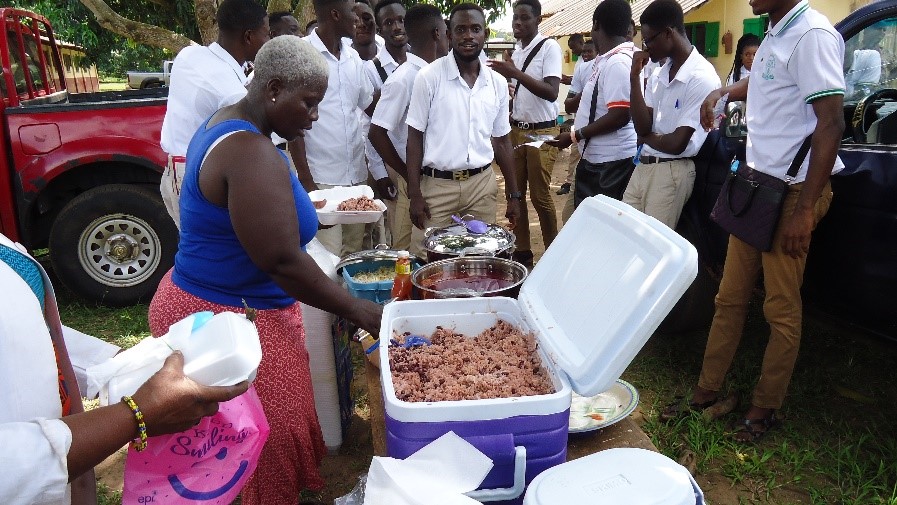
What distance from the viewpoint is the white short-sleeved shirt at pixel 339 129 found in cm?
405

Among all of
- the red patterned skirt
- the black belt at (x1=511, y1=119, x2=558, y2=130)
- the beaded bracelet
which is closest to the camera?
the beaded bracelet

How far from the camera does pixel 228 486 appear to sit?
1514 millimetres

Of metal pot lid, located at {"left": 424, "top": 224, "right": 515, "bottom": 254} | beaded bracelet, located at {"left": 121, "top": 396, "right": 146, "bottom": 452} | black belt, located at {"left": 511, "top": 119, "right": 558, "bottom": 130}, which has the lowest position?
black belt, located at {"left": 511, "top": 119, "right": 558, "bottom": 130}

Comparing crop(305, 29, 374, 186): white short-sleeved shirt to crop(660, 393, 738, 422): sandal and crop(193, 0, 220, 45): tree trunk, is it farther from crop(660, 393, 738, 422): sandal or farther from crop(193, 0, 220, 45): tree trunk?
crop(193, 0, 220, 45): tree trunk

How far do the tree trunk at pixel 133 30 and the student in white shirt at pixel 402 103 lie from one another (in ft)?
16.5

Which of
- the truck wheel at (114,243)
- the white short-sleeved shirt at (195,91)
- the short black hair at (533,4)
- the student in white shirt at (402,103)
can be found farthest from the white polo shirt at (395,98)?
the short black hair at (533,4)

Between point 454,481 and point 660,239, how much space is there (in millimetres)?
698

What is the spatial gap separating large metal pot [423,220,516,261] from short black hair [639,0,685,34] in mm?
1560

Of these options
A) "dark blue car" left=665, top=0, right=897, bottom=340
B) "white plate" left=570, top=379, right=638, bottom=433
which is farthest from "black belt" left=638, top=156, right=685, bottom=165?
"white plate" left=570, top=379, right=638, bottom=433

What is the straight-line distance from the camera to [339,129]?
4074mm

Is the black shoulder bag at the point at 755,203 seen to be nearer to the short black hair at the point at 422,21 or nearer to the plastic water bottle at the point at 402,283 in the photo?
the plastic water bottle at the point at 402,283

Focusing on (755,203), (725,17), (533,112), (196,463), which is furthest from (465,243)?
(725,17)

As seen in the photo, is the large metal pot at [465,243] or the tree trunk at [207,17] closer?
the large metal pot at [465,243]

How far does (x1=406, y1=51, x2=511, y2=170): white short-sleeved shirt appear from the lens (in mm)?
3678
